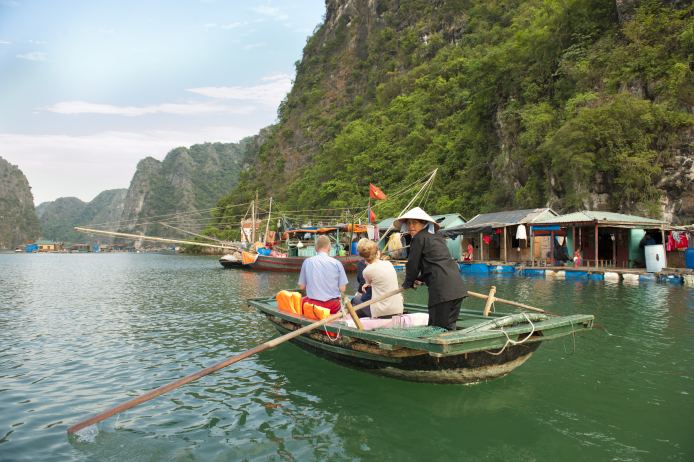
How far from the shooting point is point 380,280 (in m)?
7.54

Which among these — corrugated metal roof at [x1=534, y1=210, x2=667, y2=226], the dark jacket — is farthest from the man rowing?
corrugated metal roof at [x1=534, y1=210, x2=667, y2=226]

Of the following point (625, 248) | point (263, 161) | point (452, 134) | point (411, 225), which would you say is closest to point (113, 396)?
point (411, 225)

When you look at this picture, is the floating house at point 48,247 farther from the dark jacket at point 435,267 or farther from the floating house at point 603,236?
the dark jacket at point 435,267

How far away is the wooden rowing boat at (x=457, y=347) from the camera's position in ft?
20.1

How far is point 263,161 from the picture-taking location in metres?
97.3

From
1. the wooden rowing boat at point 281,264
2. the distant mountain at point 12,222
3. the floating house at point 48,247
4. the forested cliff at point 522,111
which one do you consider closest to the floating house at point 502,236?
the forested cliff at point 522,111

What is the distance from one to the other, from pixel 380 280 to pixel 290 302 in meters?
2.73

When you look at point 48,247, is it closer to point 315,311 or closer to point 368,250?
point 315,311

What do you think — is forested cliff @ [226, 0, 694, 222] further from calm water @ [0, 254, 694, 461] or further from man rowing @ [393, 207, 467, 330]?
man rowing @ [393, 207, 467, 330]

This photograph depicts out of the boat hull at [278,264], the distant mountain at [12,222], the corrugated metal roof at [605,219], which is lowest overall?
the boat hull at [278,264]

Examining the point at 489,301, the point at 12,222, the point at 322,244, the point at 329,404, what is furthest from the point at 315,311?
the point at 12,222

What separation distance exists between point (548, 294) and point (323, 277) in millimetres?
12546

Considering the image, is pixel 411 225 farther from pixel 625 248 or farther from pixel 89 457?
pixel 625 248

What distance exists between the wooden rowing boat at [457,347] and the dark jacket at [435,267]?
1.92 feet
